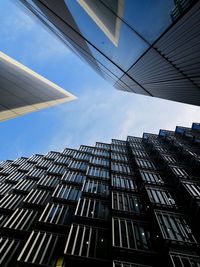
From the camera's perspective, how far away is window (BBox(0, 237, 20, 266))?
1835 cm

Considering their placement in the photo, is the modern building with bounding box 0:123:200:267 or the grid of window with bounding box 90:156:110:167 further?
the grid of window with bounding box 90:156:110:167

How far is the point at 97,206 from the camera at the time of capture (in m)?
23.9

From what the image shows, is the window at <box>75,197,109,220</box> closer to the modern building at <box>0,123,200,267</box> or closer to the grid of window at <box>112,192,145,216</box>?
the modern building at <box>0,123,200,267</box>

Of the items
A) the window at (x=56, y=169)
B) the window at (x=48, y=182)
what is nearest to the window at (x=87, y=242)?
the window at (x=48, y=182)

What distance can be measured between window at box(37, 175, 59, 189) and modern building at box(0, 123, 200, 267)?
0.65 feet

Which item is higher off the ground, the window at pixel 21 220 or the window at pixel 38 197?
the window at pixel 38 197

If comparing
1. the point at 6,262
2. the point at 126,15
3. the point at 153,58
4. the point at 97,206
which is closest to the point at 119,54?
the point at 153,58

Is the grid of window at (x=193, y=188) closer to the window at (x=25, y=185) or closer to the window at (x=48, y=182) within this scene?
the window at (x=48, y=182)

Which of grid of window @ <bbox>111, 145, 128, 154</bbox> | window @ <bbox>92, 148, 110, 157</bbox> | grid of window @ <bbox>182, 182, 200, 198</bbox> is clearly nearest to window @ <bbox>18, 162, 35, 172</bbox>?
window @ <bbox>92, 148, 110, 157</bbox>

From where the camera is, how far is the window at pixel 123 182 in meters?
28.5

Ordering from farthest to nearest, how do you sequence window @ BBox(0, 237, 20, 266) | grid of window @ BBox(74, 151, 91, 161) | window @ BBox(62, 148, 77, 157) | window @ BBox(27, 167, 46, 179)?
window @ BBox(62, 148, 77, 157), grid of window @ BBox(74, 151, 91, 161), window @ BBox(27, 167, 46, 179), window @ BBox(0, 237, 20, 266)

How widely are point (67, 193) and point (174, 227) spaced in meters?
17.1

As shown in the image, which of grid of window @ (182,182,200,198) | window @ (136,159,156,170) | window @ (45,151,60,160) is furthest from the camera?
window @ (45,151,60,160)

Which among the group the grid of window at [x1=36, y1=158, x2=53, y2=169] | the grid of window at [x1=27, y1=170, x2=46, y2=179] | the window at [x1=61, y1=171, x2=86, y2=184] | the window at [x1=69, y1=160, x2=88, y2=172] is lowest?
the window at [x1=61, y1=171, x2=86, y2=184]
